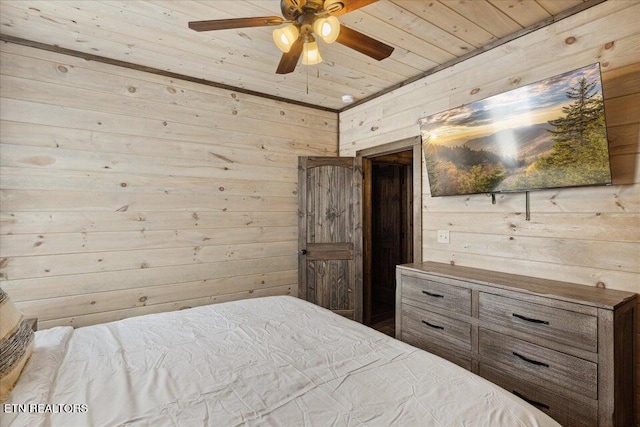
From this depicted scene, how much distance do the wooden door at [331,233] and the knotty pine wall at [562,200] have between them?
0.93 metres

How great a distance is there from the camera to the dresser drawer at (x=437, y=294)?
212 centimetres

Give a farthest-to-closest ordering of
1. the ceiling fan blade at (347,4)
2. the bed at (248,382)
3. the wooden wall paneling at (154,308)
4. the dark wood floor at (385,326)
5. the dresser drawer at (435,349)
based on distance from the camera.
A: the dark wood floor at (385,326) < the wooden wall paneling at (154,308) < the dresser drawer at (435,349) < the ceiling fan blade at (347,4) < the bed at (248,382)

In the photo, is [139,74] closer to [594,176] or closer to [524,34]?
[524,34]

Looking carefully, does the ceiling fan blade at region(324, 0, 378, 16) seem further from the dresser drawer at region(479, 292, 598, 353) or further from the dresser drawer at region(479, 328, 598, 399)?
the dresser drawer at region(479, 328, 598, 399)

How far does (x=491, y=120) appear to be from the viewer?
7.29ft

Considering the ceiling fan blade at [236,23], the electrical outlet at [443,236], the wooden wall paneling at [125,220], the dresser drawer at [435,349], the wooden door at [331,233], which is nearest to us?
the ceiling fan blade at [236,23]

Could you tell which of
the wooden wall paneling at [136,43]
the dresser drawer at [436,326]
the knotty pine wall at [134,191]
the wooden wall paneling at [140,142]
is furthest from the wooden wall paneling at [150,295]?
the wooden wall paneling at [136,43]

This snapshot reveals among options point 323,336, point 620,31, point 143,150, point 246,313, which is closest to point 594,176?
point 620,31

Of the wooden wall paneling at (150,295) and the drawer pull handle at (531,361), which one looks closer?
the drawer pull handle at (531,361)

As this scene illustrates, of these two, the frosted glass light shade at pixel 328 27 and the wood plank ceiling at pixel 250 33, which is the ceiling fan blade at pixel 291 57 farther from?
the wood plank ceiling at pixel 250 33

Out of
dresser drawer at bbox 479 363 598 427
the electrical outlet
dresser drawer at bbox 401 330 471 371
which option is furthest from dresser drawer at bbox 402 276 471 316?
the electrical outlet

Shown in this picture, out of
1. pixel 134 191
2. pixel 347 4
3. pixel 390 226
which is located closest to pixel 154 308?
pixel 134 191

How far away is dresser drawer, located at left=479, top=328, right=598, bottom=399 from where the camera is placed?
1.57m

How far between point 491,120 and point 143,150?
2.77m
